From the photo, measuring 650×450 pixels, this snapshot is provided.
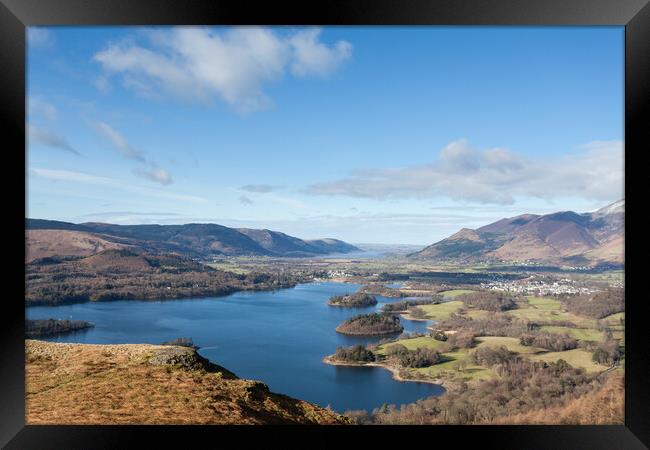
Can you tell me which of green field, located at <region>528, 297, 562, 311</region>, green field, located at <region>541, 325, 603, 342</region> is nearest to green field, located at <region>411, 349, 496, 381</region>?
green field, located at <region>541, 325, 603, 342</region>

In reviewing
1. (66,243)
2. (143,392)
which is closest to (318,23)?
(143,392)

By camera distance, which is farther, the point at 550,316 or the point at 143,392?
the point at 550,316

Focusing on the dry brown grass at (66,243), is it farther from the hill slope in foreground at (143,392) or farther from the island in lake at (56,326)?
the hill slope in foreground at (143,392)

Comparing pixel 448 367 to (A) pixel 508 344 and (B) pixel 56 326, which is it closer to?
(A) pixel 508 344

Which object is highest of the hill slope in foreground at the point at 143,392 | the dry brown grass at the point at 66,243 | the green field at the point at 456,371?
the dry brown grass at the point at 66,243

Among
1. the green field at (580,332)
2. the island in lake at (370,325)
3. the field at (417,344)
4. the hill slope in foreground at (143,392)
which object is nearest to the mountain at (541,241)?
the green field at (580,332)

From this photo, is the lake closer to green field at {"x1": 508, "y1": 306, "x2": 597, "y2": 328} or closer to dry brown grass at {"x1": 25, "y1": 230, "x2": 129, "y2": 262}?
dry brown grass at {"x1": 25, "y1": 230, "x2": 129, "y2": 262}
